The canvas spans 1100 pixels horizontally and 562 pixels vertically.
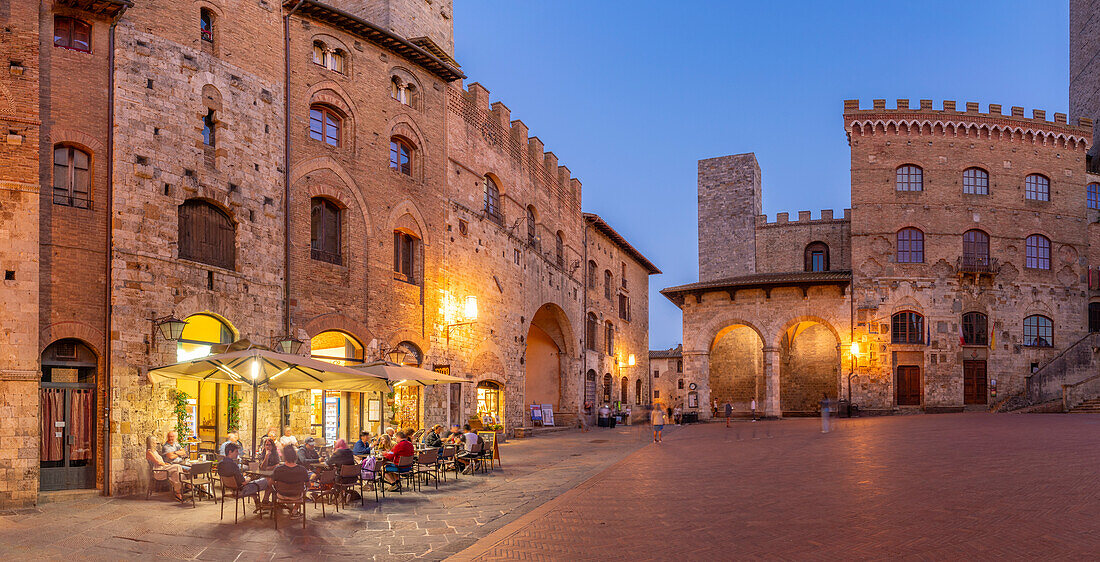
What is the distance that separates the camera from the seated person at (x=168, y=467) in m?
12.5

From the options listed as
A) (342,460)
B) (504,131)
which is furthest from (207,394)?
(504,131)

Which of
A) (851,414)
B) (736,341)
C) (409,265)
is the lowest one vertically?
(851,414)

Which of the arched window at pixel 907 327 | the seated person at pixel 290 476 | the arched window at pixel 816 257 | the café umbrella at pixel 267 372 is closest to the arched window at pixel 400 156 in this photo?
the café umbrella at pixel 267 372

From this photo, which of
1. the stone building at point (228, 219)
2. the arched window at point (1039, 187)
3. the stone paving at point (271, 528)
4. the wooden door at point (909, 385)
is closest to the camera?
the stone paving at point (271, 528)

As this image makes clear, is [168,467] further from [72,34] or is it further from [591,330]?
[591,330]

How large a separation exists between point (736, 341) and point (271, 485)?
35.9 metres

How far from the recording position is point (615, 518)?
1066 cm

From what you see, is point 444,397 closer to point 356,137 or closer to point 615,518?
point 356,137

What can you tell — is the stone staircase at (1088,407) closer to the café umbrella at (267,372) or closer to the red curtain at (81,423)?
the café umbrella at (267,372)

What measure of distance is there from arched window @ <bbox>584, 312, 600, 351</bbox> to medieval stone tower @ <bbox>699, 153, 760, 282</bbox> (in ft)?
34.3

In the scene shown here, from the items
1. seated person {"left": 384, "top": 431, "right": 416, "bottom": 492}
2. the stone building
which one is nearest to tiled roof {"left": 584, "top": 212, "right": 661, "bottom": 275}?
the stone building

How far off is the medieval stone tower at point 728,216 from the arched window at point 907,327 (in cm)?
954

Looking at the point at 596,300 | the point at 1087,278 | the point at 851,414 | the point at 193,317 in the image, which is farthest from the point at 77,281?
the point at 1087,278

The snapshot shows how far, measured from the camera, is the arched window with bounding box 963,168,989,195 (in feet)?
122
